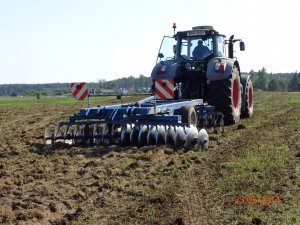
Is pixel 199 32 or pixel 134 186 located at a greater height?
pixel 199 32

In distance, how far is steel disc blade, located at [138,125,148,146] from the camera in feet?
24.0

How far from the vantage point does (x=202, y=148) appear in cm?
701

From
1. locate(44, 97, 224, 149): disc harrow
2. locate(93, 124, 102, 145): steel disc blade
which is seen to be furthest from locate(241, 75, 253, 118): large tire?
locate(93, 124, 102, 145): steel disc blade

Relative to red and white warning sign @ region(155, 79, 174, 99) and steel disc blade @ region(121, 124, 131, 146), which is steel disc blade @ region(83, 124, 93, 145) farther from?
red and white warning sign @ region(155, 79, 174, 99)

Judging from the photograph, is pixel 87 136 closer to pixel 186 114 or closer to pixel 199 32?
pixel 186 114

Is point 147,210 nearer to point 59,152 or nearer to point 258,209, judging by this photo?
point 258,209

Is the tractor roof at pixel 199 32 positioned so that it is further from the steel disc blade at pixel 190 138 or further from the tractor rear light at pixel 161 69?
the steel disc blade at pixel 190 138

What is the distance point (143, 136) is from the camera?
7355 millimetres

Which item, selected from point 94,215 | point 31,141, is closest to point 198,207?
point 94,215

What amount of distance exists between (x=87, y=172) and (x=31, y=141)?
3.36 metres

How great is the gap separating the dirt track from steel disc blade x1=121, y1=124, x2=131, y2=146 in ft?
0.69

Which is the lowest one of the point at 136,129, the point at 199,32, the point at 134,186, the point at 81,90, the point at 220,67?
the point at 134,186
